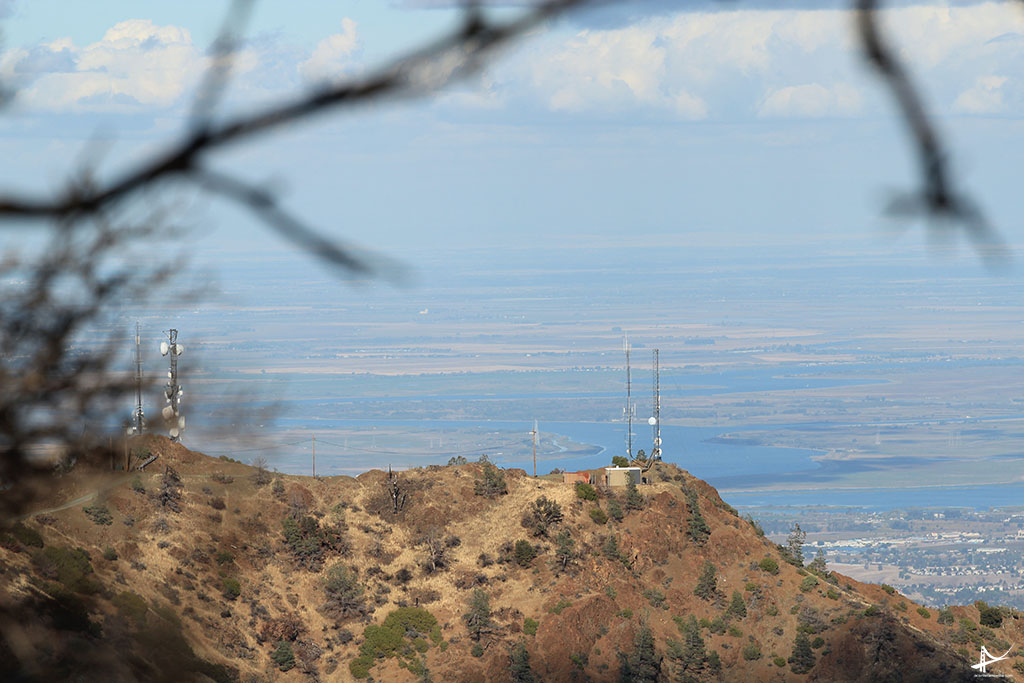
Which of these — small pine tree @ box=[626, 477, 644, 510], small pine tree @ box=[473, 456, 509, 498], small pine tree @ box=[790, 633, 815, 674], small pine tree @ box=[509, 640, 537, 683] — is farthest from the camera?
small pine tree @ box=[473, 456, 509, 498]

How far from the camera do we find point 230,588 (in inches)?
1642

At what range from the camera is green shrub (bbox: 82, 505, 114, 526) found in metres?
42.0

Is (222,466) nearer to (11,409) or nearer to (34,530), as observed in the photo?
(34,530)

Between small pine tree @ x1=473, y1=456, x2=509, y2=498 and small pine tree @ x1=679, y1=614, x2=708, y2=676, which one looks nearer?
small pine tree @ x1=679, y1=614, x2=708, y2=676

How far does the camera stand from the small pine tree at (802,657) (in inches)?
1580

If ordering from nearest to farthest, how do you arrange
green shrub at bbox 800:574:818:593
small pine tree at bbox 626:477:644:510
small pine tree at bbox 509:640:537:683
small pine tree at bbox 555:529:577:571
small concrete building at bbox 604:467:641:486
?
small pine tree at bbox 509:640:537:683 < small pine tree at bbox 555:529:577:571 < green shrub at bbox 800:574:818:593 < small pine tree at bbox 626:477:644:510 < small concrete building at bbox 604:467:641:486

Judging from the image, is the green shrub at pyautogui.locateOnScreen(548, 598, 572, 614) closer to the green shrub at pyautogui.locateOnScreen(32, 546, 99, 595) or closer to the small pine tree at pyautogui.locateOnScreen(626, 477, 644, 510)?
the small pine tree at pyautogui.locateOnScreen(626, 477, 644, 510)

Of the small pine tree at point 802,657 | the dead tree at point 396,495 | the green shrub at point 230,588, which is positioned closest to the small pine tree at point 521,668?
the small pine tree at point 802,657

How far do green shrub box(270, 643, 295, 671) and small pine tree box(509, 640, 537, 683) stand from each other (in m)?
6.50

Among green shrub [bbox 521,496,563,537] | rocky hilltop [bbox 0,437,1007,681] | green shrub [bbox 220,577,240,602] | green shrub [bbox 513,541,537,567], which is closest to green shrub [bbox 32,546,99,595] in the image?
rocky hilltop [bbox 0,437,1007,681]

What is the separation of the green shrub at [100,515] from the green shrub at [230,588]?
4112mm

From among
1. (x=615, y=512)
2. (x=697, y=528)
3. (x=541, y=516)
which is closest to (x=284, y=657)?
(x=541, y=516)

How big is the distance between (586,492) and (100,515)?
1665 centimetres

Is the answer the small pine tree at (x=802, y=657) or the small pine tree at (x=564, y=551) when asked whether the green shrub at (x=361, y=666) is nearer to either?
the small pine tree at (x=564, y=551)
